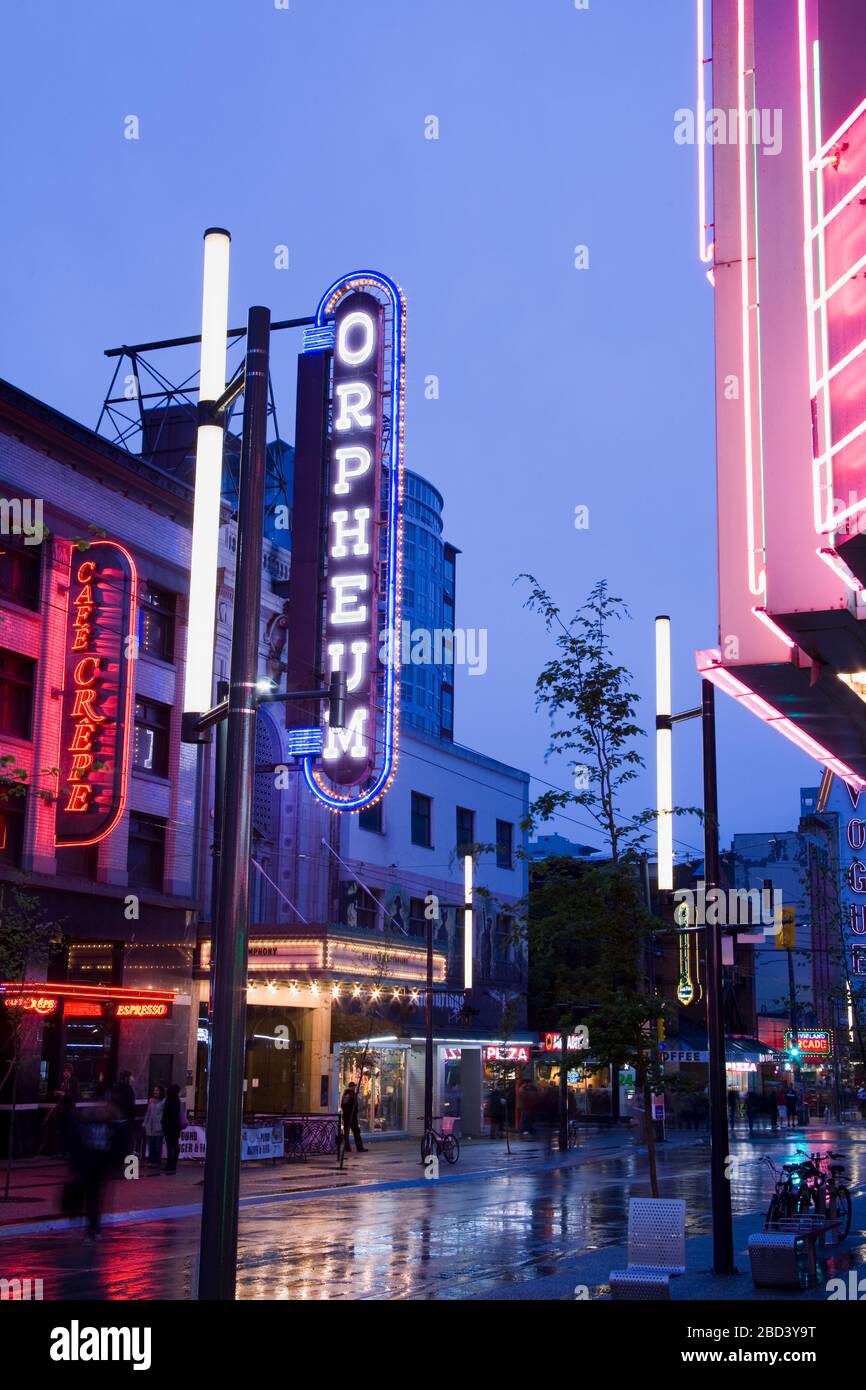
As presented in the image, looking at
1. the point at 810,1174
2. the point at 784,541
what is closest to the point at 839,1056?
the point at 810,1174

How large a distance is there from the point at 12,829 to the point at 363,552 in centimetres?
1024

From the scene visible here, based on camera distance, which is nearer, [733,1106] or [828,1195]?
[828,1195]

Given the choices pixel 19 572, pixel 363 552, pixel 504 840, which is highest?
pixel 363 552

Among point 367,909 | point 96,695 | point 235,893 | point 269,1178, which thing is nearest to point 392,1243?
point 269,1178

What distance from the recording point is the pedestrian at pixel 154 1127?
A: 33938mm

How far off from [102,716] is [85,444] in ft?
23.3

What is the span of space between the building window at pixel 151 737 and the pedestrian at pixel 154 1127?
8341 millimetres

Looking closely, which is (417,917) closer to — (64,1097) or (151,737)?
(151,737)

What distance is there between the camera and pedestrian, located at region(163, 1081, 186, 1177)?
33.3 m

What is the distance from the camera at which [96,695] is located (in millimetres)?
34062

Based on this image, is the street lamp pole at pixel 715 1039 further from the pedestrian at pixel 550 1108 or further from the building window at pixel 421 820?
the building window at pixel 421 820

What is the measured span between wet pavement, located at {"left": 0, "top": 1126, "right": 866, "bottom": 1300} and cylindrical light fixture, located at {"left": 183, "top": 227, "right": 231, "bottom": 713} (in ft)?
16.2

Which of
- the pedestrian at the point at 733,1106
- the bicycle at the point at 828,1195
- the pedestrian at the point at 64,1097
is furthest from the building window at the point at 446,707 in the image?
the bicycle at the point at 828,1195

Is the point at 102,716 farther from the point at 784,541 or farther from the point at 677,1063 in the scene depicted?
the point at 677,1063
